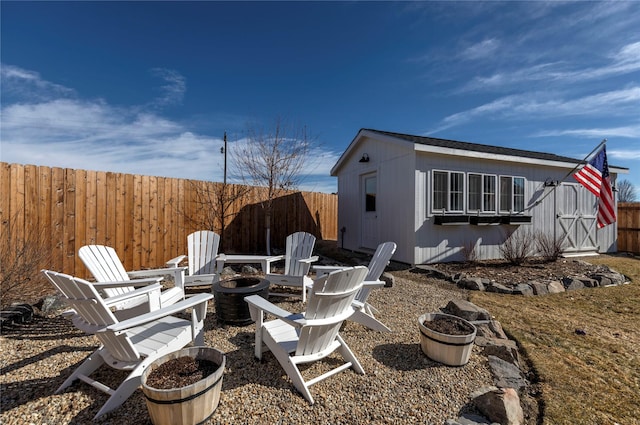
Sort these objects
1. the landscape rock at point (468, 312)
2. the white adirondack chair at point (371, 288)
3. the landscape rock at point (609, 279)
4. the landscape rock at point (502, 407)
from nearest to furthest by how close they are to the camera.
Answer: the landscape rock at point (502, 407) < the white adirondack chair at point (371, 288) < the landscape rock at point (468, 312) < the landscape rock at point (609, 279)

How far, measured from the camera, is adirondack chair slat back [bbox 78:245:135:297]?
2.78 meters

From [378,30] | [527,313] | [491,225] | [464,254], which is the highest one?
[378,30]

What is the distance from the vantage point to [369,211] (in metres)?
7.23

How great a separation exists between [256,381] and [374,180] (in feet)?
19.4

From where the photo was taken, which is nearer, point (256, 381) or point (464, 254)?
point (256, 381)

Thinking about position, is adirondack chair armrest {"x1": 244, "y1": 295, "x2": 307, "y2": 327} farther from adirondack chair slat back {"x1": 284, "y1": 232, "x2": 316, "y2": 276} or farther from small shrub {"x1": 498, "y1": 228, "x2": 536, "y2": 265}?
small shrub {"x1": 498, "y1": 228, "x2": 536, "y2": 265}

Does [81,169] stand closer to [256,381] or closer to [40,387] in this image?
[40,387]

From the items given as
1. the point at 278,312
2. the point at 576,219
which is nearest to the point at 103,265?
the point at 278,312

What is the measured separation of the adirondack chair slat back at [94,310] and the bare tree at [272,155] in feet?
16.4

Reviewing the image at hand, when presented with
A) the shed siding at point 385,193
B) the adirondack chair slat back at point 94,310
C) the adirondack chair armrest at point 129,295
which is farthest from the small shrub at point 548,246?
the adirondack chair slat back at point 94,310

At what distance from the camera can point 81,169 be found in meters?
4.76

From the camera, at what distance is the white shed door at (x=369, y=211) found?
22.9ft

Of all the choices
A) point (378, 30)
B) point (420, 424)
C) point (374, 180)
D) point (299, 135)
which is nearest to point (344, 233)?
point (374, 180)

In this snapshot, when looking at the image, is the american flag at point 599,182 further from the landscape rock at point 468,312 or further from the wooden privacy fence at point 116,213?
the wooden privacy fence at point 116,213
